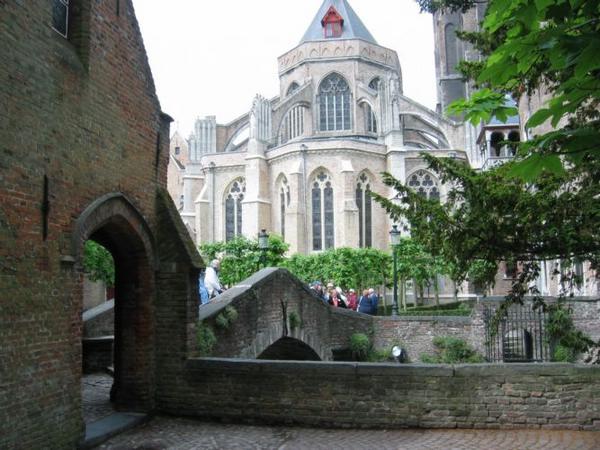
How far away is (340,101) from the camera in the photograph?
50219 millimetres

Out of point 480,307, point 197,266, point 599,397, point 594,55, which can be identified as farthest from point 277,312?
point 594,55

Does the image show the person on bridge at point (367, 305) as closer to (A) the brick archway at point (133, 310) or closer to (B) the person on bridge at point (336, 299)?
(B) the person on bridge at point (336, 299)

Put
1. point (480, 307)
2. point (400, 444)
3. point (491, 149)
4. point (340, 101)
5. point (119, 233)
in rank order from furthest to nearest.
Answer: point (340, 101) < point (491, 149) < point (480, 307) < point (119, 233) < point (400, 444)

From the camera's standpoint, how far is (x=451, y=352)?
69.5 ft

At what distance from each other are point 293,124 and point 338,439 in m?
43.5

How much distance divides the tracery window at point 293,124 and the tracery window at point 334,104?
158cm

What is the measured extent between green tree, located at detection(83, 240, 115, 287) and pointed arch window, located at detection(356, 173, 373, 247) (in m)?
21.4

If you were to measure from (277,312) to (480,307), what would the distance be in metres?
9.98

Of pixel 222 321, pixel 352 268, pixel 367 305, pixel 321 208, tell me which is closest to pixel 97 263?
pixel 367 305

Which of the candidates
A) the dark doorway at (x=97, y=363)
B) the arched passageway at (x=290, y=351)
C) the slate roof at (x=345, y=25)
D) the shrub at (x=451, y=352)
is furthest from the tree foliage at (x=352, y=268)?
the slate roof at (x=345, y=25)

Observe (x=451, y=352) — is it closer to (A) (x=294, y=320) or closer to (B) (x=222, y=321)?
(A) (x=294, y=320)

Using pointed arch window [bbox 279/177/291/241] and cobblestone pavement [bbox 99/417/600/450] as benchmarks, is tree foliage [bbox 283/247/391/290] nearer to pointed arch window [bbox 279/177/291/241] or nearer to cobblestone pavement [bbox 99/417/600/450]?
pointed arch window [bbox 279/177/291/241]

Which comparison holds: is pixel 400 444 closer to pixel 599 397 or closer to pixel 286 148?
pixel 599 397

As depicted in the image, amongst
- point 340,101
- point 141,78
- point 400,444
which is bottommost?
point 400,444
